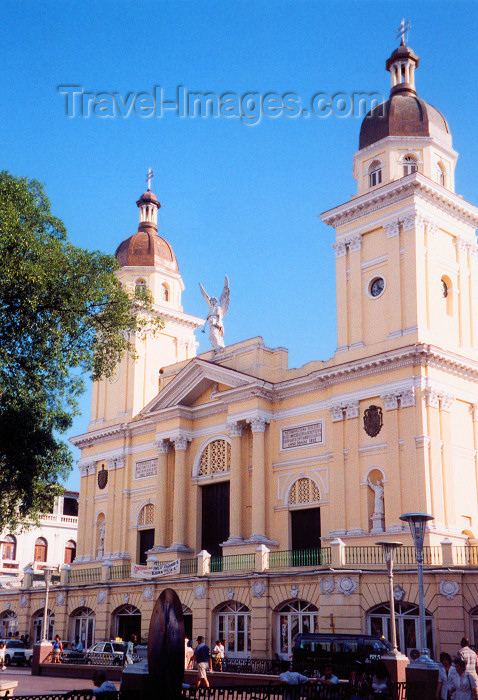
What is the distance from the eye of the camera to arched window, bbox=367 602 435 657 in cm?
2562

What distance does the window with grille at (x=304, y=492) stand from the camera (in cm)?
3350

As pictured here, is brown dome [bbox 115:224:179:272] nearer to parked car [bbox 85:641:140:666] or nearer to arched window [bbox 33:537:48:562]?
parked car [bbox 85:641:140:666]

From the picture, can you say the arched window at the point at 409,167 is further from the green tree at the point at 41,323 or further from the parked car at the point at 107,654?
the parked car at the point at 107,654

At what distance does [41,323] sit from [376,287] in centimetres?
1499

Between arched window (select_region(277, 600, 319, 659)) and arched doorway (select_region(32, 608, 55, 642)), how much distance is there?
14.5m

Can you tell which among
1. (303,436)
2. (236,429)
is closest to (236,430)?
(236,429)

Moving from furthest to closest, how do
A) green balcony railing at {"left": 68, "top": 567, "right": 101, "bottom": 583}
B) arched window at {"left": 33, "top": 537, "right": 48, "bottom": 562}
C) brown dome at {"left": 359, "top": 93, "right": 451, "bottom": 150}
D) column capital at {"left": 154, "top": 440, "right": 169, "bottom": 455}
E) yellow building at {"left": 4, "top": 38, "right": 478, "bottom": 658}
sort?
arched window at {"left": 33, "top": 537, "right": 48, "bottom": 562} → column capital at {"left": 154, "top": 440, "right": 169, "bottom": 455} → green balcony railing at {"left": 68, "top": 567, "right": 101, "bottom": 583} → brown dome at {"left": 359, "top": 93, "right": 451, "bottom": 150} → yellow building at {"left": 4, "top": 38, "right": 478, "bottom": 658}

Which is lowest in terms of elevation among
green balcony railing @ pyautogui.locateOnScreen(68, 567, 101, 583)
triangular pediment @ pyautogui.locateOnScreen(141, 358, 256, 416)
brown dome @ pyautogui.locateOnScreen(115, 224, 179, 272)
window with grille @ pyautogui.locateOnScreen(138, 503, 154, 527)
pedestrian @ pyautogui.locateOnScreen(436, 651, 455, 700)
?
pedestrian @ pyautogui.locateOnScreen(436, 651, 455, 700)

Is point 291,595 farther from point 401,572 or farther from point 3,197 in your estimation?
point 3,197

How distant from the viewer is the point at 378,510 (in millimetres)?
30641

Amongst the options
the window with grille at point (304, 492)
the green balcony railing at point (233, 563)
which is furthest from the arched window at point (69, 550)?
the window with grille at point (304, 492)

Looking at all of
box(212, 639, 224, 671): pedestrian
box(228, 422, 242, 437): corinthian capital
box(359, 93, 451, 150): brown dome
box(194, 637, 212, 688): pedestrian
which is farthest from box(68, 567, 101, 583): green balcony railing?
box(359, 93, 451, 150): brown dome

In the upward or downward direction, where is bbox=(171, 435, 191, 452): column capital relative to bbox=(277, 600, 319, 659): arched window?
upward

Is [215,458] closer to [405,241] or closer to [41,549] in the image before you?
[405,241]
